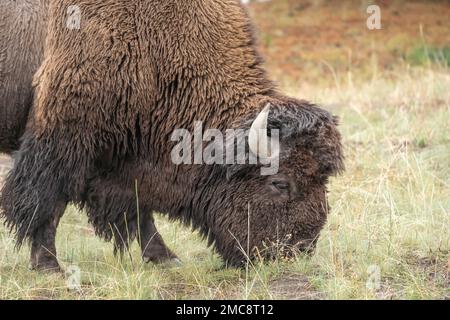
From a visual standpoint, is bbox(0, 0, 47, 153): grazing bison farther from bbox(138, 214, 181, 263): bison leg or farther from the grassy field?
bbox(138, 214, 181, 263): bison leg

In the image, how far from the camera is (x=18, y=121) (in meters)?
6.50

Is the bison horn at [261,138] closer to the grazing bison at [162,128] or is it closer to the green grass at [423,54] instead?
the grazing bison at [162,128]

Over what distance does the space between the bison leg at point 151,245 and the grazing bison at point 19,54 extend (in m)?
1.28

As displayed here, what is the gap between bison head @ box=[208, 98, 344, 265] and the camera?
588 cm

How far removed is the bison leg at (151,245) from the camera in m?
6.80

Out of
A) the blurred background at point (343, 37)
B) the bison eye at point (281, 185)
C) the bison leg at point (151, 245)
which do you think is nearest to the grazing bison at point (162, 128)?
the bison eye at point (281, 185)

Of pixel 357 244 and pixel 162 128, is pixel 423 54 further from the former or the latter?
pixel 162 128

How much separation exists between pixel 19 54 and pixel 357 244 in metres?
2.84

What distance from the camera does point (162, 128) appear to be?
20.4 ft

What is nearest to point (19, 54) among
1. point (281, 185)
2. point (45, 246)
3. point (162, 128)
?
point (162, 128)

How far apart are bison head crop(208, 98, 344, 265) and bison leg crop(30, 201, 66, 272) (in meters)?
1.30

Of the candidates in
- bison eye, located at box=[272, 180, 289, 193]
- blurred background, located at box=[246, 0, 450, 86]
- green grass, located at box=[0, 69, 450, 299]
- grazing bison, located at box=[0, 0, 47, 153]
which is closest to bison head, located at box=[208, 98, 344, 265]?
bison eye, located at box=[272, 180, 289, 193]

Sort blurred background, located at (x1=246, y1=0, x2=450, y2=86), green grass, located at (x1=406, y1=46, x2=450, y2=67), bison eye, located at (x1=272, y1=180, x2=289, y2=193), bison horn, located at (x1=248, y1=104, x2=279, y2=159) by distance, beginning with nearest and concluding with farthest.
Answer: bison horn, located at (x1=248, y1=104, x2=279, y2=159) → bison eye, located at (x1=272, y1=180, x2=289, y2=193) → green grass, located at (x1=406, y1=46, x2=450, y2=67) → blurred background, located at (x1=246, y1=0, x2=450, y2=86)
